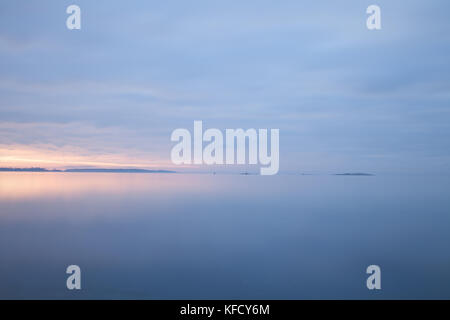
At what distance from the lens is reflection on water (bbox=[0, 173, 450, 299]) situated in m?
8.16

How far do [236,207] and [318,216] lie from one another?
18.2ft

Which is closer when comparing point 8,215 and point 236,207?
point 8,215

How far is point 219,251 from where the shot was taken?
10875mm

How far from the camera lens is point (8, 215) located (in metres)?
15.4

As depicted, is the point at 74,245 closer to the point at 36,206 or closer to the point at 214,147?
the point at 214,147

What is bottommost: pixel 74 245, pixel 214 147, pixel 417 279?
pixel 417 279

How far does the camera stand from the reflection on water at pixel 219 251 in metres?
8.16

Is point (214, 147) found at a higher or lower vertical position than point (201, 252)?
higher

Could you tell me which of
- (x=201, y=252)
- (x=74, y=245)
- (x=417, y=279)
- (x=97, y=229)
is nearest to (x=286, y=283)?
(x=201, y=252)

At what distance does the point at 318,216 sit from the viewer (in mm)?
17125

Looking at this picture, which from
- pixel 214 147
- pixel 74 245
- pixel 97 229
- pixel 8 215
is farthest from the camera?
pixel 8 215
